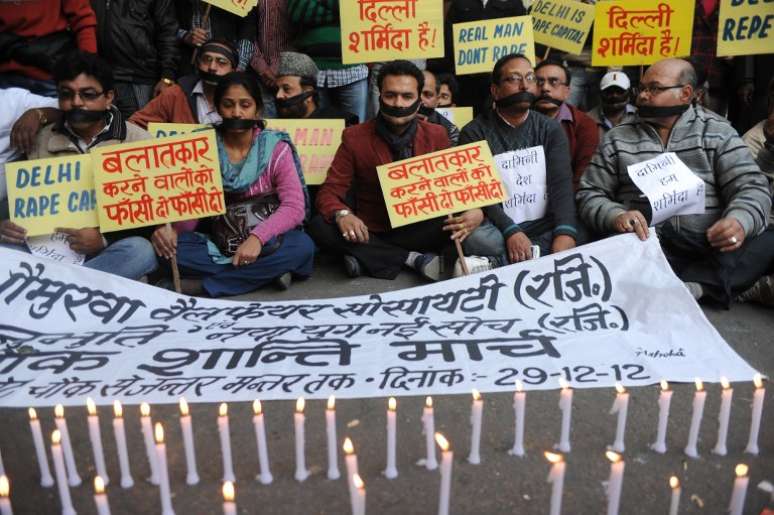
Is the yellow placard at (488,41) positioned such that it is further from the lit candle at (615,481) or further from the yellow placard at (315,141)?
the lit candle at (615,481)

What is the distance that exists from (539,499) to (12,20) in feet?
16.8

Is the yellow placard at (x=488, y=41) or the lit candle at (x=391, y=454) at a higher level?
the yellow placard at (x=488, y=41)

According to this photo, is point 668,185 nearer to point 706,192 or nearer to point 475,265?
point 706,192

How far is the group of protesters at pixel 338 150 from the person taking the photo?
449 cm

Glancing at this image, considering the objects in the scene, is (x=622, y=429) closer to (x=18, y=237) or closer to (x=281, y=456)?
(x=281, y=456)

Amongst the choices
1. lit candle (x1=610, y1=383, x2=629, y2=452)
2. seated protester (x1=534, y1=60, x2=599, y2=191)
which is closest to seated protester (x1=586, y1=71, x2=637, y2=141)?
seated protester (x1=534, y1=60, x2=599, y2=191)

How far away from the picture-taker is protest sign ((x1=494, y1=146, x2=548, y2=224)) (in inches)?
200

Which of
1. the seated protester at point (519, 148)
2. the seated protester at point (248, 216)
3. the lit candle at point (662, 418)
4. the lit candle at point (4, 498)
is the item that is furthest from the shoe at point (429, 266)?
the lit candle at point (4, 498)

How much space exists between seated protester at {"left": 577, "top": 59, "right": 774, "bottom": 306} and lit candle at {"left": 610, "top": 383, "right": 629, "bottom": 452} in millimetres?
1798

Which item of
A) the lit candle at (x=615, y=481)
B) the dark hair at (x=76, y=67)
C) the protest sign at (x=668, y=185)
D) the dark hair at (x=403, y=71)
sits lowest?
the lit candle at (x=615, y=481)

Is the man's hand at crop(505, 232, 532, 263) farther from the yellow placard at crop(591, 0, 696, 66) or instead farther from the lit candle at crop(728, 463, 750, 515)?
the lit candle at crop(728, 463, 750, 515)

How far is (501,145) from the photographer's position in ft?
16.8

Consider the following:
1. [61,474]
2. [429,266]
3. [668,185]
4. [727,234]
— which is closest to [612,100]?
[668,185]

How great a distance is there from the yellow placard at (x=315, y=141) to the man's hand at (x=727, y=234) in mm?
3045
